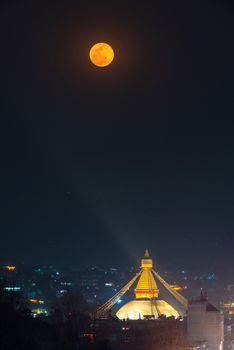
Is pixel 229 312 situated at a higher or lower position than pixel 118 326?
higher

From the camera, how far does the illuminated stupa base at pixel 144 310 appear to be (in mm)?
130125

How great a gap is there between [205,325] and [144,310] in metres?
10.3

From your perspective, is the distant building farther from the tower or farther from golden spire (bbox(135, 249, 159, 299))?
golden spire (bbox(135, 249, 159, 299))

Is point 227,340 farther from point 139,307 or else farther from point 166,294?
point 166,294

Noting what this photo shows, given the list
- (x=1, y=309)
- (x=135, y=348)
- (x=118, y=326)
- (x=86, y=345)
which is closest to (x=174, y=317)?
(x=118, y=326)

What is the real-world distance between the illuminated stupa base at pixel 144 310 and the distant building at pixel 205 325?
6072mm

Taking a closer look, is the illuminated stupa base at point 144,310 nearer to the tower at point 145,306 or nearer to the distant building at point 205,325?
the tower at point 145,306

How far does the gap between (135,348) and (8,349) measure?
46.3 metres

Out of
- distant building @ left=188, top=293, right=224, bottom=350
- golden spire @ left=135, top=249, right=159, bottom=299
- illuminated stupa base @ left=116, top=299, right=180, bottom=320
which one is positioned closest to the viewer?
distant building @ left=188, top=293, right=224, bottom=350

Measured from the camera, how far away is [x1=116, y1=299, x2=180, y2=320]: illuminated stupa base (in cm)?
13012

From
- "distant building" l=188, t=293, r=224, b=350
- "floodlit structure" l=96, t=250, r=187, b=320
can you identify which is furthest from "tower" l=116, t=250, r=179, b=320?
"distant building" l=188, t=293, r=224, b=350

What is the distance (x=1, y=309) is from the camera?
67750 mm

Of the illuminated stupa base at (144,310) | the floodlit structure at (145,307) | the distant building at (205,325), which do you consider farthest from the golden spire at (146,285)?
the distant building at (205,325)

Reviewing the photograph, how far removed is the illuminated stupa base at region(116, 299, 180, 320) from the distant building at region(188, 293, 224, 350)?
6.07 meters
